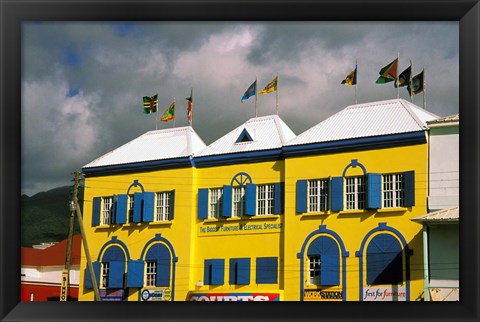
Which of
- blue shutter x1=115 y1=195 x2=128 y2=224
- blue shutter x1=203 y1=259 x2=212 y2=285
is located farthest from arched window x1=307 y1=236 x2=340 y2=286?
blue shutter x1=115 y1=195 x2=128 y2=224

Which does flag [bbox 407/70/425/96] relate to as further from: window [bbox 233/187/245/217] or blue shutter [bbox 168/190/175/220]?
blue shutter [bbox 168/190/175/220]

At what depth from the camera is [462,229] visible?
8797 millimetres

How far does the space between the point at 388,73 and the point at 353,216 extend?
3.30 metres

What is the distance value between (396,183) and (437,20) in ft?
31.0

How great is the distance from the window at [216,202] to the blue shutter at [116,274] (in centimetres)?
258

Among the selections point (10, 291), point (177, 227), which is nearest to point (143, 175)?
point (177, 227)

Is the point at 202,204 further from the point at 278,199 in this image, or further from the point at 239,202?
the point at 278,199

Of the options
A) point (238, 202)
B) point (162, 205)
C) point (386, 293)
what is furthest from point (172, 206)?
point (386, 293)

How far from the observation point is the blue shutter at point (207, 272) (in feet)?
64.3

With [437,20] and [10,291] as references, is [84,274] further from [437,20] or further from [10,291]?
[437,20]

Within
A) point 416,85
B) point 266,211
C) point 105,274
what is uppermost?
point 416,85

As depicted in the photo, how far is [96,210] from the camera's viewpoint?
21.2 metres

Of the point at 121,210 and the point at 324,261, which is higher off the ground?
the point at 121,210

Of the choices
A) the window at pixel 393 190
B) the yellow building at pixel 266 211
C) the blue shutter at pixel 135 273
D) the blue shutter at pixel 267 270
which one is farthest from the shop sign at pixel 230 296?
the window at pixel 393 190
